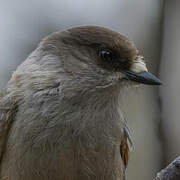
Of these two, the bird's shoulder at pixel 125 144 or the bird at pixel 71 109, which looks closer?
the bird at pixel 71 109

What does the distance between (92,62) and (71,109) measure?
0.50m

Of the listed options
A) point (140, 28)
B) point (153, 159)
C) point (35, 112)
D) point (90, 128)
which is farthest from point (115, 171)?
point (140, 28)

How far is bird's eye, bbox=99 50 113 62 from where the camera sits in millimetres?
5012

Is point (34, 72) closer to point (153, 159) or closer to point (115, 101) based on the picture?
point (115, 101)

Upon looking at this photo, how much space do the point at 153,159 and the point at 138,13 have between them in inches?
113

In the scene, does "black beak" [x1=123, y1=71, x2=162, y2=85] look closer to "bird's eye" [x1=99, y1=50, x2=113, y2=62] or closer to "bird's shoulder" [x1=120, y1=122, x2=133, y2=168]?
"bird's eye" [x1=99, y1=50, x2=113, y2=62]

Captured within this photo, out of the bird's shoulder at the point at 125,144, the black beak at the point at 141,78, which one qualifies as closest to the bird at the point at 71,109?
the black beak at the point at 141,78

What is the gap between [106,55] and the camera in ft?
16.5

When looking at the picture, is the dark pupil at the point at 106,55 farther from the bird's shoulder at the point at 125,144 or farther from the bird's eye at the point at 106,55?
the bird's shoulder at the point at 125,144

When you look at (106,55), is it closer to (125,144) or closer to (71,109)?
(71,109)

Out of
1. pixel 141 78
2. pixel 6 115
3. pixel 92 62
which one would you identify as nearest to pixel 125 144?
pixel 141 78

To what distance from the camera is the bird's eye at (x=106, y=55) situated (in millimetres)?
5012

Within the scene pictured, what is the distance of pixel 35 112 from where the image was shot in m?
4.85

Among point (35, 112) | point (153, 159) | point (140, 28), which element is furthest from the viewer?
point (140, 28)
